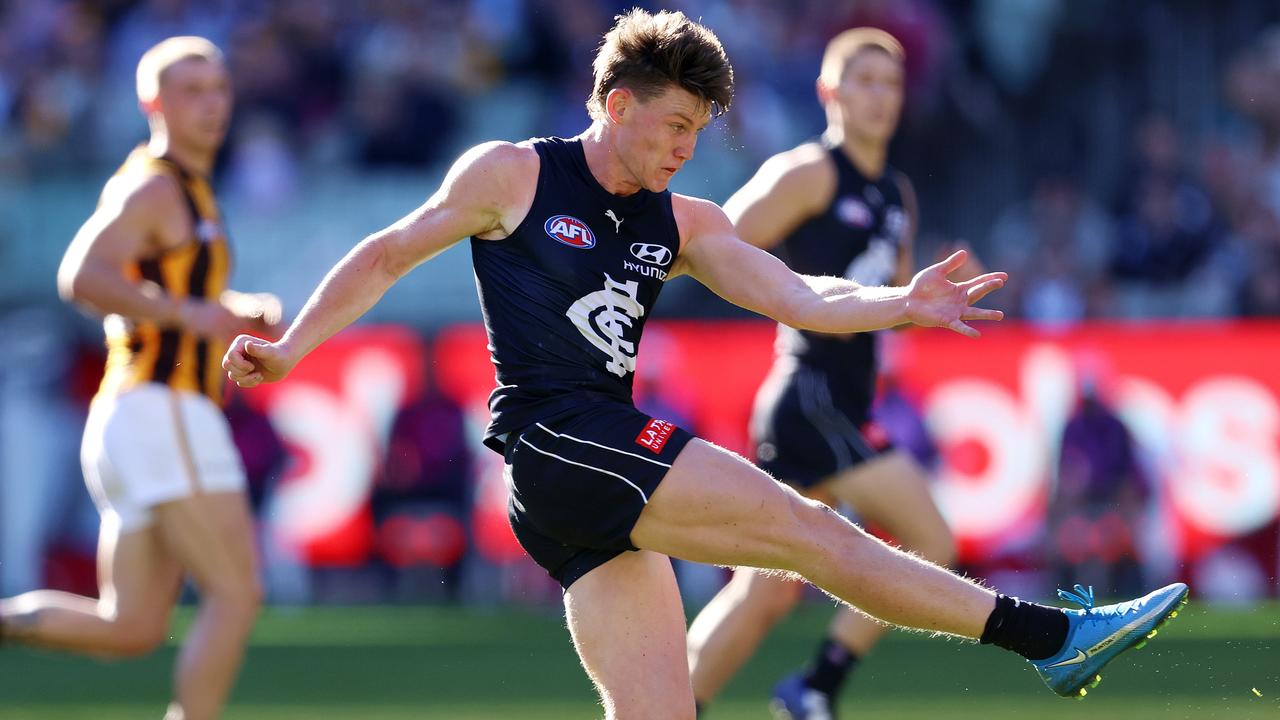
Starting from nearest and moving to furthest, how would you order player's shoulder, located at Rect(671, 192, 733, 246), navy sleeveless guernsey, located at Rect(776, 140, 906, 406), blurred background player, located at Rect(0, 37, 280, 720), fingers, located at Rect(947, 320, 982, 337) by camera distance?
1. fingers, located at Rect(947, 320, 982, 337)
2. player's shoulder, located at Rect(671, 192, 733, 246)
3. blurred background player, located at Rect(0, 37, 280, 720)
4. navy sleeveless guernsey, located at Rect(776, 140, 906, 406)

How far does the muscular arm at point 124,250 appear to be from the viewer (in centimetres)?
711

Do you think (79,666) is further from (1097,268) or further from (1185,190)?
(1185,190)

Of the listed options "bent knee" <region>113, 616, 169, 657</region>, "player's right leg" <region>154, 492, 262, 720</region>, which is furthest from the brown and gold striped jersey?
"bent knee" <region>113, 616, 169, 657</region>

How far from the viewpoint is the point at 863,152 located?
8.38 metres

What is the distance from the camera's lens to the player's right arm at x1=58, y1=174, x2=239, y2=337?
7102 mm

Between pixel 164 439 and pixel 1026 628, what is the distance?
353cm

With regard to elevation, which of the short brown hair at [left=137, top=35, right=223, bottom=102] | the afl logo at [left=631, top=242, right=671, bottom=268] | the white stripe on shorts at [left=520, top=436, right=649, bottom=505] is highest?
the short brown hair at [left=137, top=35, right=223, bottom=102]

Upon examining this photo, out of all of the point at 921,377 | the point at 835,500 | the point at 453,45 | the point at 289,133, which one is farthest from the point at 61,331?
the point at 835,500

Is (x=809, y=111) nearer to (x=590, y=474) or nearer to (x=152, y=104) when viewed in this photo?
(x=152, y=104)

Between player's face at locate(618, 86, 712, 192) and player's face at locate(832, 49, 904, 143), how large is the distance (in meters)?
2.95

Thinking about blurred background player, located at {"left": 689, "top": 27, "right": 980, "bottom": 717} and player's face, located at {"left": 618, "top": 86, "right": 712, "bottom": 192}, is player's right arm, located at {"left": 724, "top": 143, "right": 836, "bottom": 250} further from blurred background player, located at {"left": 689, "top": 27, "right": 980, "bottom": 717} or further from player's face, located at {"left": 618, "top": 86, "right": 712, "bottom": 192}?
player's face, located at {"left": 618, "top": 86, "right": 712, "bottom": 192}

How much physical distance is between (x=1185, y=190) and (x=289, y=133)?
8.16 meters

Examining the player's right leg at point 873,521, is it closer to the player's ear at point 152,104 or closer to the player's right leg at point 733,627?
the player's right leg at point 733,627

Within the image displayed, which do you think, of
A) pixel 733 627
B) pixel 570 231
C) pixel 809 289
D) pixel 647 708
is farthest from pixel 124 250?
pixel 647 708
